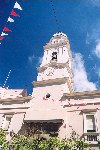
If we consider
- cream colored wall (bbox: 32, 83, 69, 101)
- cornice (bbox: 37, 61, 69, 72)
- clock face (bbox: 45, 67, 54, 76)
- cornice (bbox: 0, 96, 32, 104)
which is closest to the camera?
cream colored wall (bbox: 32, 83, 69, 101)

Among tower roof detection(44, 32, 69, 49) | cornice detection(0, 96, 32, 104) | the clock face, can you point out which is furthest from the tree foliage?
tower roof detection(44, 32, 69, 49)

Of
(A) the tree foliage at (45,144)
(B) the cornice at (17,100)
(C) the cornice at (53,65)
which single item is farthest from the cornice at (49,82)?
(A) the tree foliage at (45,144)

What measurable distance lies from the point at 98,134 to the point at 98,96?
5.03 m

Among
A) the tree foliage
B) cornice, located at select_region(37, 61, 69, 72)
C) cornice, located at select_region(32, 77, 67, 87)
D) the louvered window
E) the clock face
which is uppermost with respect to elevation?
cornice, located at select_region(37, 61, 69, 72)

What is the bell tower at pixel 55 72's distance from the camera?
32.8 m

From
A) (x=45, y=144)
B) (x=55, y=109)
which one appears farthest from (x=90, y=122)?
(x=45, y=144)

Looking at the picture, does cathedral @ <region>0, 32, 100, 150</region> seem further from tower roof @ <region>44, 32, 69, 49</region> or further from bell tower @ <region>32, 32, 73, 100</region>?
tower roof @ <region>44, 32, 69, 49</region>

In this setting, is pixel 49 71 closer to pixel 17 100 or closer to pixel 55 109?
pixel 17 100

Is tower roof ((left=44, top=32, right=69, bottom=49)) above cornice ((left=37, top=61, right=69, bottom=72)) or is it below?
above

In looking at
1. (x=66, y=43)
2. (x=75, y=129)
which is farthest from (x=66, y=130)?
(x=66, y=43)

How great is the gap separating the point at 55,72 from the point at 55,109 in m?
6.66

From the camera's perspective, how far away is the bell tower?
32.8 meters

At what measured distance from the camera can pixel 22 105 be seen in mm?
33500

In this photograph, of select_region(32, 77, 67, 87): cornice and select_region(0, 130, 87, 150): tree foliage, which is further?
select_region(32, 77, 67, 87): cornice
